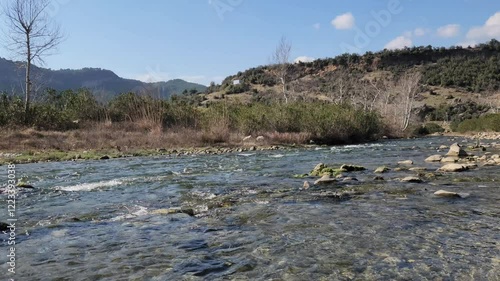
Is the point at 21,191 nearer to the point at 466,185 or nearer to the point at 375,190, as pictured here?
the point at 375,190

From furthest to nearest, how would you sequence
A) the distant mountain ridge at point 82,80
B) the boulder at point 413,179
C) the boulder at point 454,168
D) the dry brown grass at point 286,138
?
the distant mountain ridge at point 82,80, the dry brown grass at point 286,138, the boulder at point 454,168, the boulder at point 413,179

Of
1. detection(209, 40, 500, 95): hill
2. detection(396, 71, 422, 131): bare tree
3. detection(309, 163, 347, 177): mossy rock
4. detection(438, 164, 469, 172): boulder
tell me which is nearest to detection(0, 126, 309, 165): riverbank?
detection(309, 163, 347, 177): mossy rock

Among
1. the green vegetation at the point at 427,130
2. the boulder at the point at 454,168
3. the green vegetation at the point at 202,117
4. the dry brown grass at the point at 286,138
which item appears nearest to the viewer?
the boulder at the point at 454,168

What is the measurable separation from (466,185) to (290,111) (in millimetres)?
24411

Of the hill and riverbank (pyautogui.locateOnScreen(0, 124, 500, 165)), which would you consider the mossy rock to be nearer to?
riverbank (pyautogui.locateOnScreen(0, 124, 500, 165))

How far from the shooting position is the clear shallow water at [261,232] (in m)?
4.58

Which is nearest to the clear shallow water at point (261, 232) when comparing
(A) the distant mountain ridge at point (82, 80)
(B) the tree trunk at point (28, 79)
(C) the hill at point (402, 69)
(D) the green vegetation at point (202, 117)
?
(D) the green vegetation at point (202, 117)

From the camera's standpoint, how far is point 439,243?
17.9 ft

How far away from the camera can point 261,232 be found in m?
6.20

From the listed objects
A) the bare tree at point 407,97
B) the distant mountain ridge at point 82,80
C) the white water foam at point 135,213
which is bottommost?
the white water foam at point 135,213

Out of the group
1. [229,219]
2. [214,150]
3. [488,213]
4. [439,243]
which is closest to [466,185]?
[488,213]

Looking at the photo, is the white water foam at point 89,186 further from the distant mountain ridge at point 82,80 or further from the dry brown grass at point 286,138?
the distant mountain ridge at point 82,80

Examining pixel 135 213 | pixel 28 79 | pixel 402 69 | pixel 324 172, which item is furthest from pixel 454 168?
pixel 402 69

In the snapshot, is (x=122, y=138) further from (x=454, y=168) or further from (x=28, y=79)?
(x=454, y=168)
